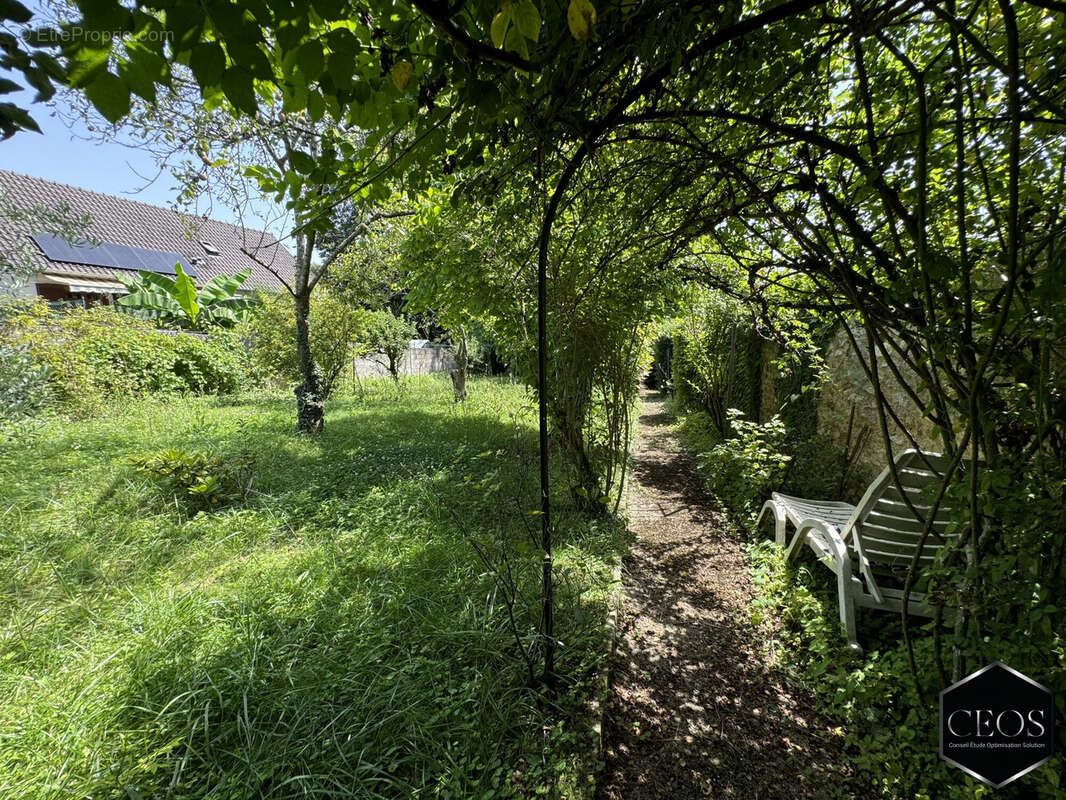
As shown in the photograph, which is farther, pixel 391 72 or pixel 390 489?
pixel 390 489

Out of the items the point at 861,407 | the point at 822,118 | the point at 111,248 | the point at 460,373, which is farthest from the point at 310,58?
the point at 111,248

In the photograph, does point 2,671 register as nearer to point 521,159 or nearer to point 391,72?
point 391,72

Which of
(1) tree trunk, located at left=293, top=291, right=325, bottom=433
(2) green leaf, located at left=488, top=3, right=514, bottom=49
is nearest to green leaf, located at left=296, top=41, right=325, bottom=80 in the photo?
(2) green leaf, located at left=488, top=3, right=514, bottom=49

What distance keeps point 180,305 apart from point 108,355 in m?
1.63

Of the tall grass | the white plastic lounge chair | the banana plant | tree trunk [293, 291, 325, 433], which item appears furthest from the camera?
the banana plant

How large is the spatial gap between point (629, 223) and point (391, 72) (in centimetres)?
249

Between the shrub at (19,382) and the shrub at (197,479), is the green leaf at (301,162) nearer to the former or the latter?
the shrub at (197,479)

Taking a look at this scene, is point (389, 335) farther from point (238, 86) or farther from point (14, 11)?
point (238, 86)

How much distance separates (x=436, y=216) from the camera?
4027 mm

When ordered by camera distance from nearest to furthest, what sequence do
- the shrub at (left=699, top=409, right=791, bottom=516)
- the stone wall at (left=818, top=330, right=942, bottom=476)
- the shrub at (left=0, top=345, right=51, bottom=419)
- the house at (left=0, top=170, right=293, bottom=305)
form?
the stone wall at (left=818, top=330, right=942, bottom=476)
the shrub at (left=699, top=409, right=791, bottom=516)
the shrub at (left=0, top=345, right=51, bottom=419)
the house at (left=0, top=170, right=293, bottom=305)

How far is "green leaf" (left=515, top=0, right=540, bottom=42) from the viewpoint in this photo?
83cm

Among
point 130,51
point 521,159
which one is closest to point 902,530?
point 521,159

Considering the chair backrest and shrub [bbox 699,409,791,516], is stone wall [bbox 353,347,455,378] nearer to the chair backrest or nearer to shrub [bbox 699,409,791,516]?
shrub [bbox 699,409,791,516]

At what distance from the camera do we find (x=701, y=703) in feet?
7.15
